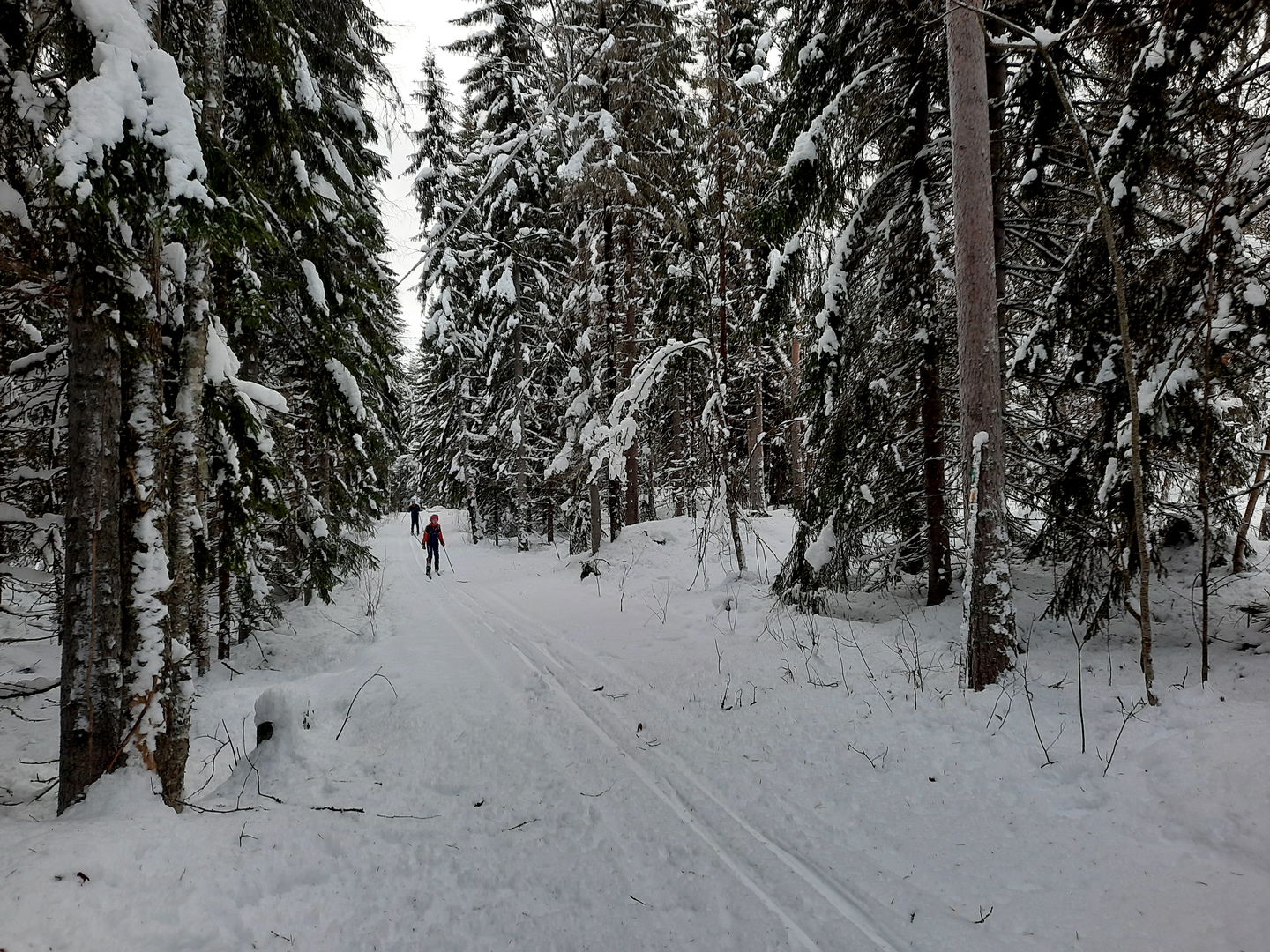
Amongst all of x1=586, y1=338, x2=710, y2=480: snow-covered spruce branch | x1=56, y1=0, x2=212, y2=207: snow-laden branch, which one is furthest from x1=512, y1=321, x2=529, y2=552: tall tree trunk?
x1=56, y1=0, x2=212, y2=207: snow-laden branch

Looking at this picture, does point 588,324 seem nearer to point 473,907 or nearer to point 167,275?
point 167,275

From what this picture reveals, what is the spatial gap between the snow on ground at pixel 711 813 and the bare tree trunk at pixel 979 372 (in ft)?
1.83

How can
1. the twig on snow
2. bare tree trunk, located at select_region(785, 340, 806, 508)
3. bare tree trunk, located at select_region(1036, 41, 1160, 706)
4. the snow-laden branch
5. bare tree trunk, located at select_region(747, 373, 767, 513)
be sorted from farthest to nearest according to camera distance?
bare tree trunk, located at select_region(785, 340, 806, 508), bare tree trunk, located at select_region(747, 373, 767, 513), the twig on snow, bare tree trunk, located at select_region(1036, 41, 1160, 706), the snow-laden branch

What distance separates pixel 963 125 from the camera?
5371 mm

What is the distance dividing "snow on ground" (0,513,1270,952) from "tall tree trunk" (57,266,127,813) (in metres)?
0.32

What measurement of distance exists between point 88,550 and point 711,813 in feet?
15.4

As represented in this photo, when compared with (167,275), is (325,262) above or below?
above

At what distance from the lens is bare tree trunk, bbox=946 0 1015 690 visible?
532 cm

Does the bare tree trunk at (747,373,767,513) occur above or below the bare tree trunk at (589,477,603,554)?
above

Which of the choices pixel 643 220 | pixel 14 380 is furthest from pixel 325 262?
pixel 643 220

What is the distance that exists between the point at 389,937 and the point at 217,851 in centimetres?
127

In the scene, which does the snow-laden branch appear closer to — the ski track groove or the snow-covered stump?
the snow-covered stump

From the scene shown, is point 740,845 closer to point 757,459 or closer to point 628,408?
point 628,408

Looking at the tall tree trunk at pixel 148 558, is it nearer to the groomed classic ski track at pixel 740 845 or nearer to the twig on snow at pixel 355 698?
the twig on snow at pixel 355 698
